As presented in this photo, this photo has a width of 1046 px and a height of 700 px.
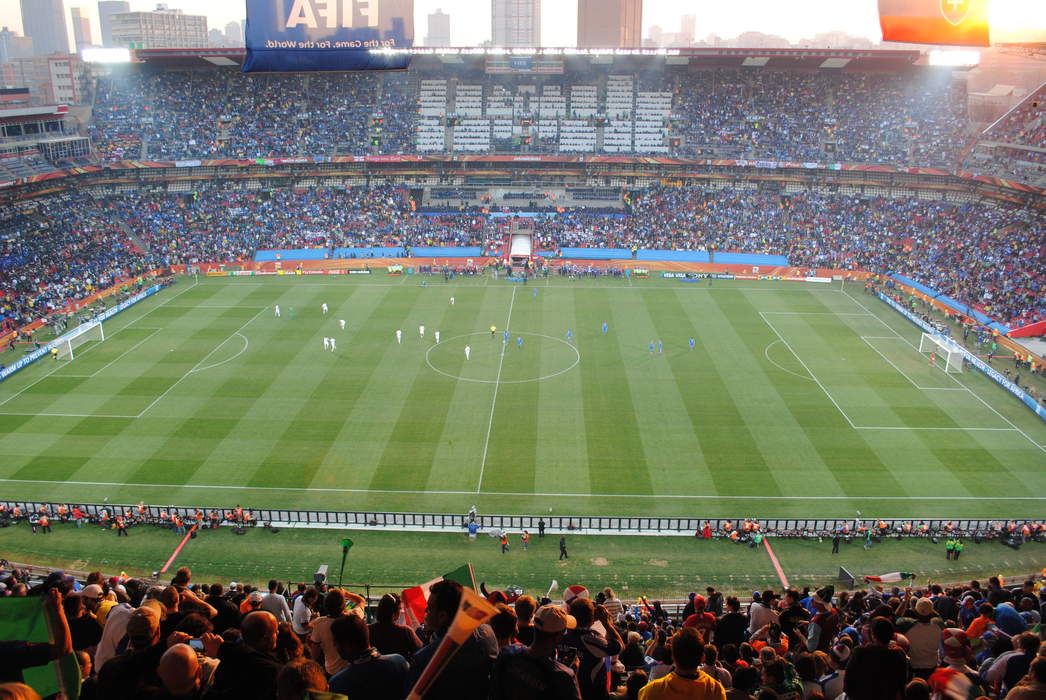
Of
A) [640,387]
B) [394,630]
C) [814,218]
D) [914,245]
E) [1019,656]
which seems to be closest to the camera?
[394,630]

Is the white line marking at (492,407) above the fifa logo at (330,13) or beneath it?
beneath

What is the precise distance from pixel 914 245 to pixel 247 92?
67.2 m

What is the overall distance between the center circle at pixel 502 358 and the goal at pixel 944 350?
20849mm

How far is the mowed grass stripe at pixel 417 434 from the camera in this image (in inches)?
1270

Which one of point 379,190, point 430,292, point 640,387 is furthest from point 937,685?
point 379,190

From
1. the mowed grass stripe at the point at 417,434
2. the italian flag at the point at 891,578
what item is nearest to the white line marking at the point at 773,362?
the mowed grass stripe at the point at 417,434

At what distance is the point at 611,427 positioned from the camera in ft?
120

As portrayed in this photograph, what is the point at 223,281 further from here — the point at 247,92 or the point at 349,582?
the point at 349,582

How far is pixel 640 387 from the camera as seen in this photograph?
41.5 meters

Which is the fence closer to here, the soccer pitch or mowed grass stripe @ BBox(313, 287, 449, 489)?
the soccer pitch

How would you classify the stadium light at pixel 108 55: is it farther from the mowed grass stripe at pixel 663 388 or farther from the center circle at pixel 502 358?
the mowed grass stripe at pixel 663 388

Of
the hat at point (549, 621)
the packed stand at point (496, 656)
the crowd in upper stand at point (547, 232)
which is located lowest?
the crowd in upper stand at point (547, 232)

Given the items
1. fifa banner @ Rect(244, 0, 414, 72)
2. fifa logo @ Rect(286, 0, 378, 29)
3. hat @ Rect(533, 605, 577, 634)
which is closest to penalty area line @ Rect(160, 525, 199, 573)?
fifa banner @ Rect(244, 0, 414, 72)

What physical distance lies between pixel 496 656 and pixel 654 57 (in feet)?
267
